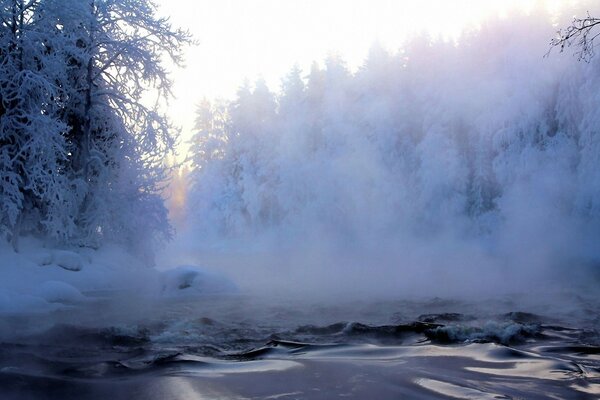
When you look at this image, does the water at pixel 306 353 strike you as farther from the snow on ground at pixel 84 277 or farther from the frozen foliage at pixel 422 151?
the frozen foliage at pixel 422 151

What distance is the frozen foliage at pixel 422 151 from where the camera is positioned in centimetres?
2938

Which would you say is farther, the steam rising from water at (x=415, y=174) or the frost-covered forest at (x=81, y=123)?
the steam rising from water at (x=415, y=174)

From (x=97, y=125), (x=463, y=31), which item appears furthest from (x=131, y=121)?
(x=463, y=31)

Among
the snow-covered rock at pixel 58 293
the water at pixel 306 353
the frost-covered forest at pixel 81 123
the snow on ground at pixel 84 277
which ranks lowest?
the water at pixel 306 353

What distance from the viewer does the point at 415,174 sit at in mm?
39062

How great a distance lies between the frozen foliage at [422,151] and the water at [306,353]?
17053 millimetres

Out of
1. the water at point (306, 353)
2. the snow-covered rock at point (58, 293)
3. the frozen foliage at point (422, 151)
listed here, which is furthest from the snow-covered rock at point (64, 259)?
the frozen foliage at point (422, 151)

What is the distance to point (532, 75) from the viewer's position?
31.2m

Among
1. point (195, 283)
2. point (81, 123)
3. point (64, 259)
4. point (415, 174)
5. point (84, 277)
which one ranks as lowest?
point (195, 283)

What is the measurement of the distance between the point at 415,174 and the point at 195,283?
2728 centimetres

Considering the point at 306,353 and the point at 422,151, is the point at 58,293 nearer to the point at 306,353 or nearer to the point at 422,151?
the point at 306,353

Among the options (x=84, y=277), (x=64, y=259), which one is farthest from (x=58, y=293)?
(x=64, y=259)

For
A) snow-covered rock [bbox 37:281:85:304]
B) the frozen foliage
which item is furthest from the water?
the frozen foliage

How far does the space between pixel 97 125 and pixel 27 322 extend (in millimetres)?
8777
